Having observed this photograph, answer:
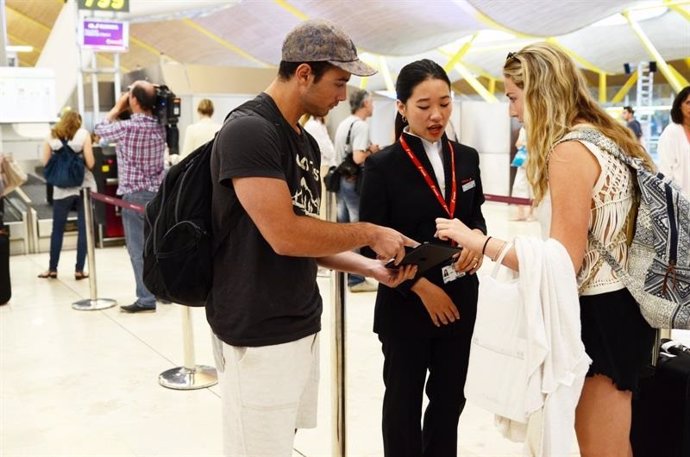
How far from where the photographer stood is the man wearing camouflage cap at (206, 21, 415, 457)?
1.87 m

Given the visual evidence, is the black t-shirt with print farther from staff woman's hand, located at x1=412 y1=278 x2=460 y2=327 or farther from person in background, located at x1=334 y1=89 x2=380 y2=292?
person in background, located at x1=334 y1=89 x2=380 y2=292

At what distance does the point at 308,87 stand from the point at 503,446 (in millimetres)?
2438

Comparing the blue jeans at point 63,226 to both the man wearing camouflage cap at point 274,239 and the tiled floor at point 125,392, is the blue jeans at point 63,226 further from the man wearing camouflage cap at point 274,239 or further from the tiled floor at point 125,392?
the man wearing camouflage cap at point 274,239

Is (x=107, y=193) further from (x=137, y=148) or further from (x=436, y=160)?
(x=436, y=160)

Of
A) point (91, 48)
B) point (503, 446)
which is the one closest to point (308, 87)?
point (503, 446)

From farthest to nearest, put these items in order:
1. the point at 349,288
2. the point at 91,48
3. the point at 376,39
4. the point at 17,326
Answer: the point at 376,39 → the point at 91,48 → the point at 349,288 → the point at 17,326

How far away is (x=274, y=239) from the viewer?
6.16 feet

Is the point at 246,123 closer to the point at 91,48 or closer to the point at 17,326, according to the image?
the point at 17,326

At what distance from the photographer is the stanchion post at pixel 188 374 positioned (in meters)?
4.69

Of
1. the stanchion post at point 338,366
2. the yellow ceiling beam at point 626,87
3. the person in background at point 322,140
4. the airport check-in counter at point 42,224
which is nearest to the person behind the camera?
the stanchion post at point 338,366

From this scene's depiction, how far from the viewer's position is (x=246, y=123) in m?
1.87

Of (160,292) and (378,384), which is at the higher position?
(160,292)

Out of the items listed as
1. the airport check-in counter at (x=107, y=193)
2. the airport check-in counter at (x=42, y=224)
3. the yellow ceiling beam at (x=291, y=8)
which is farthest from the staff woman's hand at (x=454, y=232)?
the yellow ceiling beam at (x=291, y=8)

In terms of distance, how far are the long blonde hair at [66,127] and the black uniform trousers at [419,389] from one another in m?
6.19
